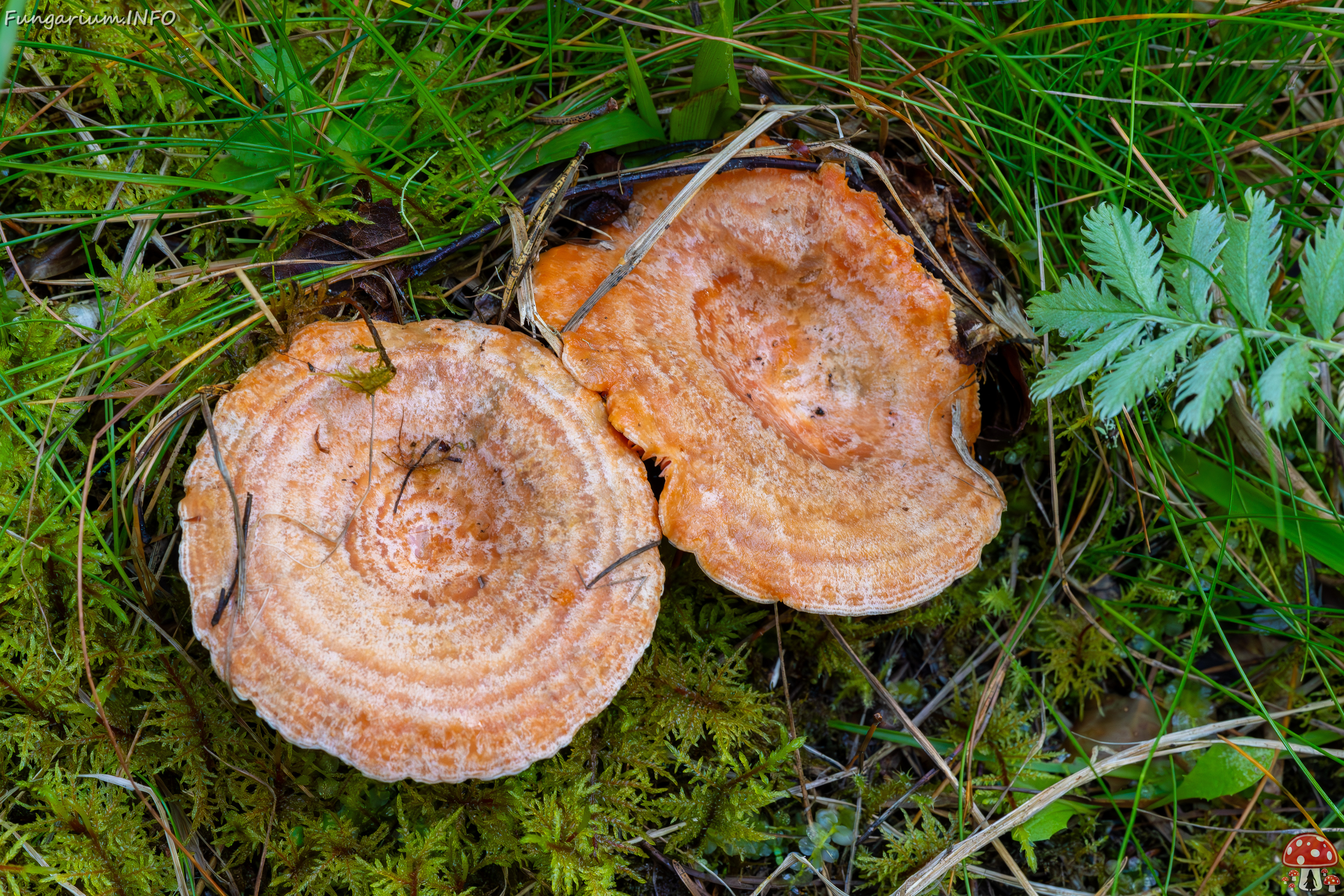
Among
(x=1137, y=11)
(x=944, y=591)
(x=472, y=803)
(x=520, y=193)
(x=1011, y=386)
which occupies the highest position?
(x=1137, y=11)

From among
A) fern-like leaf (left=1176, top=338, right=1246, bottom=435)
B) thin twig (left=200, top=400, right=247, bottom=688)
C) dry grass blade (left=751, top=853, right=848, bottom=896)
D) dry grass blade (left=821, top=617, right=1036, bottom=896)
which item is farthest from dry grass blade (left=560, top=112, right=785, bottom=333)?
dry grass blade (left=751, top=853, right=848, bottom=896)

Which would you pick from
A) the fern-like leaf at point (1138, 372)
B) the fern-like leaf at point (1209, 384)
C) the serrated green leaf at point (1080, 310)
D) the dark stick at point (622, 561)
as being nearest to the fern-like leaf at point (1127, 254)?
the serrated green leaf at point (1080, 310)

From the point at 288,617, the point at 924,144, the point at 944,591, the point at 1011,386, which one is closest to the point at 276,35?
the point at 288,617

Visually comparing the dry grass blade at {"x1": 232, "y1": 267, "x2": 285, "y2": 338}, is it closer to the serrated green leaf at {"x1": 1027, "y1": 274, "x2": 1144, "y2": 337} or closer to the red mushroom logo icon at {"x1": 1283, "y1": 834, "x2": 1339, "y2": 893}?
the serrated green leaf at {"x1": 1027, "y1": 274, "x2": 1144, "y2": 337}

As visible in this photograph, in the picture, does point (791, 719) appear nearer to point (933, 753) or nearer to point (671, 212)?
point (933, 753)

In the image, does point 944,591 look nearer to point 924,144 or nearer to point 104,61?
point 924,144

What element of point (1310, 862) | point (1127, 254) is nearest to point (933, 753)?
point (1310, 862)

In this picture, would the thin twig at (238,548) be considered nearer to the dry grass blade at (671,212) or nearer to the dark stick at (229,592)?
the dark stick at (229,592)

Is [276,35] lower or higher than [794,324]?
higher
